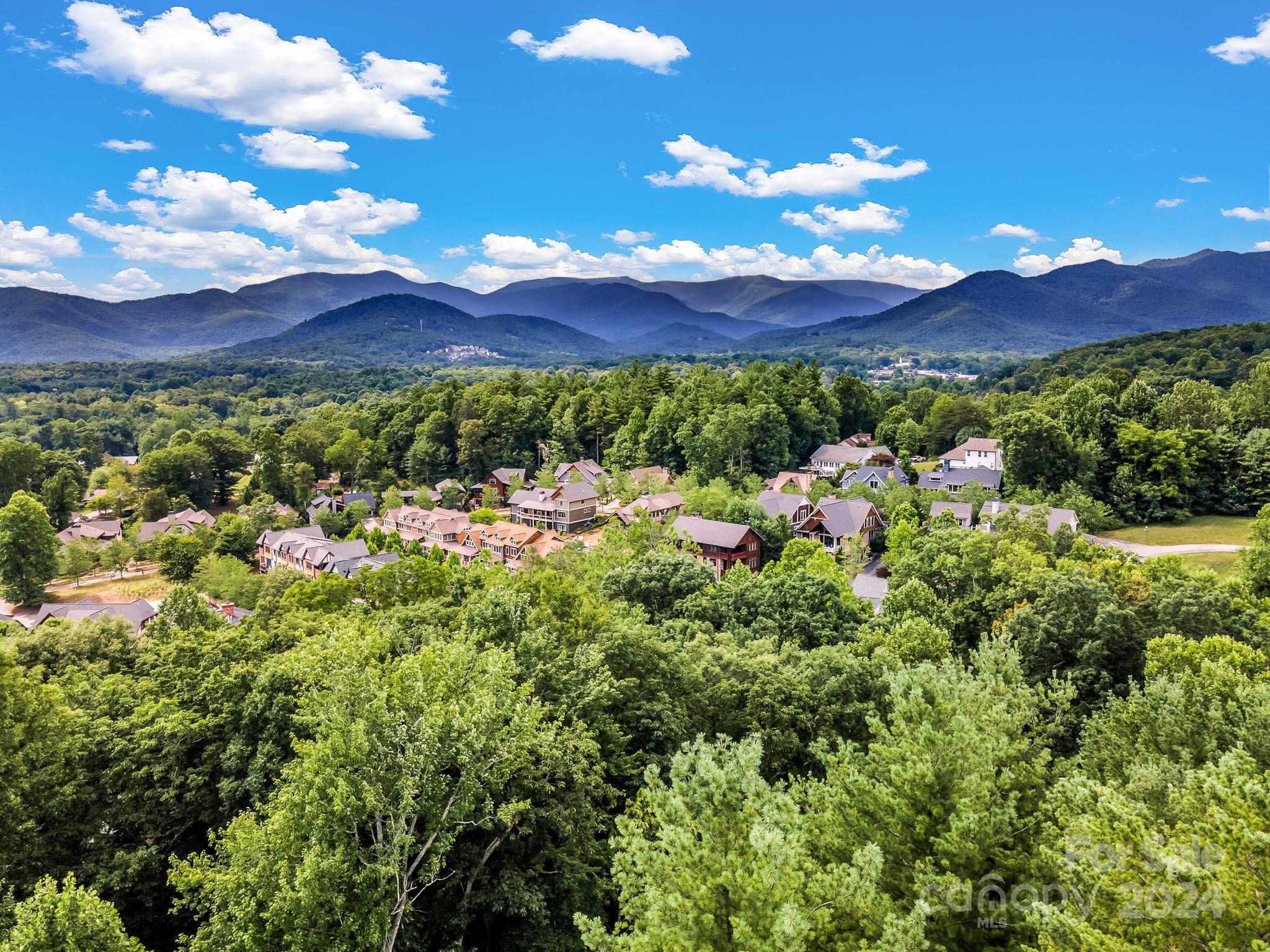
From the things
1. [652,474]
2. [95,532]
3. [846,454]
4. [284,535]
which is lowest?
[95,532]

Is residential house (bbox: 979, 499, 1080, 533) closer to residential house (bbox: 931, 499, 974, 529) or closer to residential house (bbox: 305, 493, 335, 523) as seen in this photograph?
residential house (bbox: 931, 499, 974, 529)

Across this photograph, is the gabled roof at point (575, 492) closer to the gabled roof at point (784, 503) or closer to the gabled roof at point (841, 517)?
the gabled roof at point (784, 503)

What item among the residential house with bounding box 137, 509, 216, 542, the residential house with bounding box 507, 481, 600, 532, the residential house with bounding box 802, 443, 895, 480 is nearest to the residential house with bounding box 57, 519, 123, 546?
the residential house with bounding box 137, 509, 216, 542

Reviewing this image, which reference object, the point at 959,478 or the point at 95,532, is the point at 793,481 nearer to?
the point at 959,478

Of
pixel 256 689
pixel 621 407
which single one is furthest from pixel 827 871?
pixel 621 407

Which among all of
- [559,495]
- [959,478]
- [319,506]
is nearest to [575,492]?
[559,495]

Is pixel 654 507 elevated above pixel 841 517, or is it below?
below

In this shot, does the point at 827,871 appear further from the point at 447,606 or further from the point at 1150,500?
the point at 1150,500
